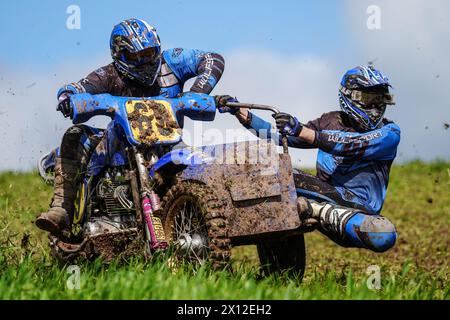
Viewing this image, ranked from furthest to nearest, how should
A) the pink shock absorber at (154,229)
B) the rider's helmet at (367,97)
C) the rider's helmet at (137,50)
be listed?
the rider's helmet at (367,97)
the rider's helmet at (137,50)
the pink shock absorber at (154,229)

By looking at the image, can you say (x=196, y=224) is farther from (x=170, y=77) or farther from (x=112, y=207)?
(x=170, y=77)

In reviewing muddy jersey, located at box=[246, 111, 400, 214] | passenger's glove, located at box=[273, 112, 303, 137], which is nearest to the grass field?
muddy jersey, located at box=[246, 111, 400, 214]

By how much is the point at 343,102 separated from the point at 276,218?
179 centimetres

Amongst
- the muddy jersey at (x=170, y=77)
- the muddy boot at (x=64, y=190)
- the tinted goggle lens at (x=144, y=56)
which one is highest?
the tinted goggle lens at (x=144, y=56)

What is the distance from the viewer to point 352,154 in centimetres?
832

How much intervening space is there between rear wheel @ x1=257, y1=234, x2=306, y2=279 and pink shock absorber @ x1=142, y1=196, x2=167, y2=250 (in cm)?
181

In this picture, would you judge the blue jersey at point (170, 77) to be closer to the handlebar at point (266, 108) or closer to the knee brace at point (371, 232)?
the handlebar at point (266, 108)

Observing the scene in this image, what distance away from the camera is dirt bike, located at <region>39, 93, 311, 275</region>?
7449 millimetres

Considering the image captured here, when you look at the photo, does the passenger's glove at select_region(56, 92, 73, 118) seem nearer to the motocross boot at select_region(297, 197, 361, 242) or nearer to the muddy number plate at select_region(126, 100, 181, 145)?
the muddy number plate at select_region(126, 100, 181, 145)

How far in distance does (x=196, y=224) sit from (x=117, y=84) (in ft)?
5.94

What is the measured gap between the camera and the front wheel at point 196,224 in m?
7.27

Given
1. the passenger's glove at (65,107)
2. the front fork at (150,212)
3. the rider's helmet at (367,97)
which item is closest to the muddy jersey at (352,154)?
the rider's helmet at (367,97)

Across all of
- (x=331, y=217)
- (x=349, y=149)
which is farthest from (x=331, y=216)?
(x=349, y=149)
